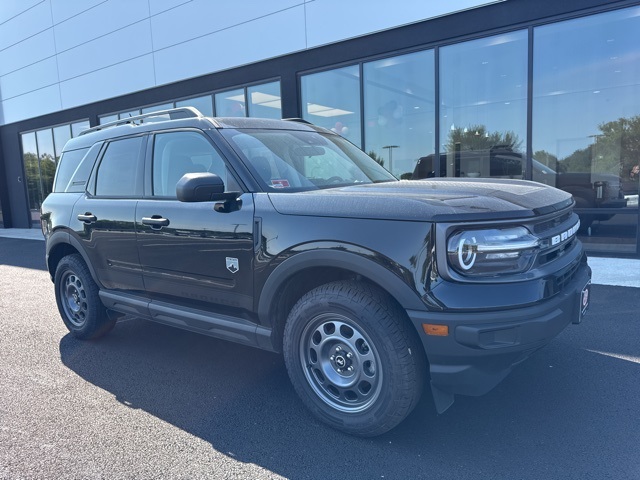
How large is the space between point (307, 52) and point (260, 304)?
26.1 feet

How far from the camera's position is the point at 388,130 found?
9.38m

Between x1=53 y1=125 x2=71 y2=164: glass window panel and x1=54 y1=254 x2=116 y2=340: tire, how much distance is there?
41.9ft

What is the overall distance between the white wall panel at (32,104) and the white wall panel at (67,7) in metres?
2.14

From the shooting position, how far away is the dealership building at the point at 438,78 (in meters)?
7.52

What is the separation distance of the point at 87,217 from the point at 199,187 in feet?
6.00

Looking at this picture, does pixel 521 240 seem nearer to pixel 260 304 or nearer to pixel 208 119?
pixel 260 304

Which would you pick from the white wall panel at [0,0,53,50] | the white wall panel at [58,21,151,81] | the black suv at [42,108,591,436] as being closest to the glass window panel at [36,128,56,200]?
the white wall panel at [58,21,151,81]

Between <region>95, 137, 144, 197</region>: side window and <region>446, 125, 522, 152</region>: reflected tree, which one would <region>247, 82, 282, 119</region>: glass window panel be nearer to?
<region>446, 125, 522, 152</region>: reflected tree

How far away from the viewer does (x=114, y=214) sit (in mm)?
3873

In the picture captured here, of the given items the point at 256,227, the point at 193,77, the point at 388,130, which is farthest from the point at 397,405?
the point at 193,77

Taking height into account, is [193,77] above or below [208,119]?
above

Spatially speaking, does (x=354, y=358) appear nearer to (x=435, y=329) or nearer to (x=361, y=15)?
(x=435, y=329)

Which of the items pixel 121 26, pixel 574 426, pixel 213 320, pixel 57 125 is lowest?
pixel 574 426

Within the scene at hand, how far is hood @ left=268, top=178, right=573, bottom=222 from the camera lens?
2375 millimetres
